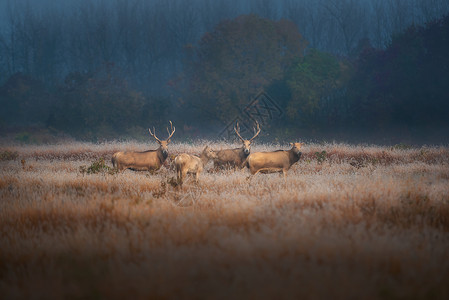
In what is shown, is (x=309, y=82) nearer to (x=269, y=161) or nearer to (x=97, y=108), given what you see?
(x=97, y=108)

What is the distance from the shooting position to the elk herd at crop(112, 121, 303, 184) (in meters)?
10.7

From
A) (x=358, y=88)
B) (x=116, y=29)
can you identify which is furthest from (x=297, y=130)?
(x=116, y=29)

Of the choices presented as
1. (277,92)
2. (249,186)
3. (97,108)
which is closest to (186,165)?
(249,186)

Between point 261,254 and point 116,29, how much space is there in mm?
73200

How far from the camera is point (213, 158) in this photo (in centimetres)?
1278

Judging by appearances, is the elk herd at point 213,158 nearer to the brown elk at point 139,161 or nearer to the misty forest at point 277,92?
the brown elk at point 139,161

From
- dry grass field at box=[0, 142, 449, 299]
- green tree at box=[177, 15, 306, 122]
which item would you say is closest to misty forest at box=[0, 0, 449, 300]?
dry grass field at box=[0, 142, 449, 299]

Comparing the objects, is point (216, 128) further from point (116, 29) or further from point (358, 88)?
point (116, 29)

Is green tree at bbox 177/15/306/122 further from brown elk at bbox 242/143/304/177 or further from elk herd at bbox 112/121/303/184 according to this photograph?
brown elk at bbox 242/143/304/177

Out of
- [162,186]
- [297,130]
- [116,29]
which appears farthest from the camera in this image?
[116,29]

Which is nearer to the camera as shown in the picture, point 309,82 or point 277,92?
point 309,82

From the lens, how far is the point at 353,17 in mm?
59531

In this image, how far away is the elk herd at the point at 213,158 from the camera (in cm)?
1070

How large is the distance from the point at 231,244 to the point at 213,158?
316 inches
